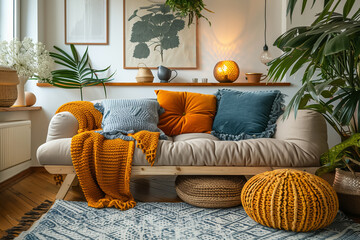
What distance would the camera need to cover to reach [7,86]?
2148mm

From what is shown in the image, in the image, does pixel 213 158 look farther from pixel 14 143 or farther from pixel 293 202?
pixel 14 143

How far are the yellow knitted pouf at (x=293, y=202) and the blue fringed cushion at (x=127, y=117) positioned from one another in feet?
2.81

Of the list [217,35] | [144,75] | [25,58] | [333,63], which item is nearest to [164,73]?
[144,75]

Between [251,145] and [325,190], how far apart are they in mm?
523

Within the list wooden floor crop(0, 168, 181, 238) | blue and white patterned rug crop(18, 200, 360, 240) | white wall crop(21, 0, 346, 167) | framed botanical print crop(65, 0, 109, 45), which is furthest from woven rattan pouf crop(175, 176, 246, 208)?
framed botanical print crop(65, 0, 109, 45)

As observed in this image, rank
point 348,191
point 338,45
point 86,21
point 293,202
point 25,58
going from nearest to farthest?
point 338,45
point 293,202
point 348,191
point 25,58
point 86,21

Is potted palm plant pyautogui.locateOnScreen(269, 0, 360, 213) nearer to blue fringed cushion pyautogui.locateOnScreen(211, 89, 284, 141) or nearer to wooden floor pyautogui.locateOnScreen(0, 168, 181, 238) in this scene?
blue fringed cushion pyautogui.locateOnScreen(211, 89, 284, 141)

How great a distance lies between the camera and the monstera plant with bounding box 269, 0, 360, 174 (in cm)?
111

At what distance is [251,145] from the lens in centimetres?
181

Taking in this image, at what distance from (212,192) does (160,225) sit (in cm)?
39

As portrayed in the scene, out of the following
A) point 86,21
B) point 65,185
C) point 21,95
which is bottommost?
point 65,185

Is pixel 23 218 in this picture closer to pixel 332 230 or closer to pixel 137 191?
pixel 137 191

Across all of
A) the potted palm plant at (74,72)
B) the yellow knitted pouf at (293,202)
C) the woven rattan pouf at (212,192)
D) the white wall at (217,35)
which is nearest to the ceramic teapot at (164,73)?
the white wall at (217,35)

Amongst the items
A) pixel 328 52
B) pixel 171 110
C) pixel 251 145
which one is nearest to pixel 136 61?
pixel 171 110
